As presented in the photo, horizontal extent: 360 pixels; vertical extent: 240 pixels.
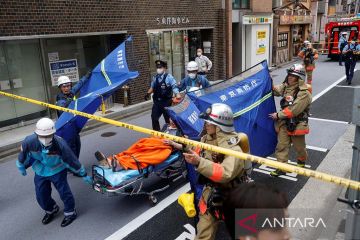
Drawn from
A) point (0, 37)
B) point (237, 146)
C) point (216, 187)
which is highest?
point (0, 37)

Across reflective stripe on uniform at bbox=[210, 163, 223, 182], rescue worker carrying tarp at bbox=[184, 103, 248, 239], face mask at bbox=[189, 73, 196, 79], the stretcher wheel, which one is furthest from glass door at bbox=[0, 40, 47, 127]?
reflective stripe on uniform at bbox=[210, 163, 223, 182]

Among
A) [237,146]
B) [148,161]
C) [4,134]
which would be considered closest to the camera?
[237,146]

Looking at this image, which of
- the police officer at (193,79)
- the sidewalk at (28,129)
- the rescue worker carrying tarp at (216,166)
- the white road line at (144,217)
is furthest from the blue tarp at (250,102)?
the sidewalk at (28,129)

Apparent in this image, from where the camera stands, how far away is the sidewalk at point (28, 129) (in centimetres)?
815

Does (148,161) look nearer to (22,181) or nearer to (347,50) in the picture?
(22,181)

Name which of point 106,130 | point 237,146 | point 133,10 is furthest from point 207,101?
point 133,10

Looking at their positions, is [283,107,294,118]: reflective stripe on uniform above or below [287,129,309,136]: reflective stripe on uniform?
above

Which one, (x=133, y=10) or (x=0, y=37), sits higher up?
(x=133, y=10)

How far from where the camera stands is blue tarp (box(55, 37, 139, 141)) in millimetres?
5746

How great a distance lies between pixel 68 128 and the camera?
6012 mm

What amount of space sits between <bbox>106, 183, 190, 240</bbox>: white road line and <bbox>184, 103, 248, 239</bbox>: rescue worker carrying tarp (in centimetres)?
150

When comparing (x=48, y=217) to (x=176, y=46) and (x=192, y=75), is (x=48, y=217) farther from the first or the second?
(x=176, y=46)

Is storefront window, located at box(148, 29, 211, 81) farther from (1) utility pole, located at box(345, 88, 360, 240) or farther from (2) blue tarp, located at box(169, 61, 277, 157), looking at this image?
(1) utility pole, located at box(345, 88, 360, 240)

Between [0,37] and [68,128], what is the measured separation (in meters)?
3.79
